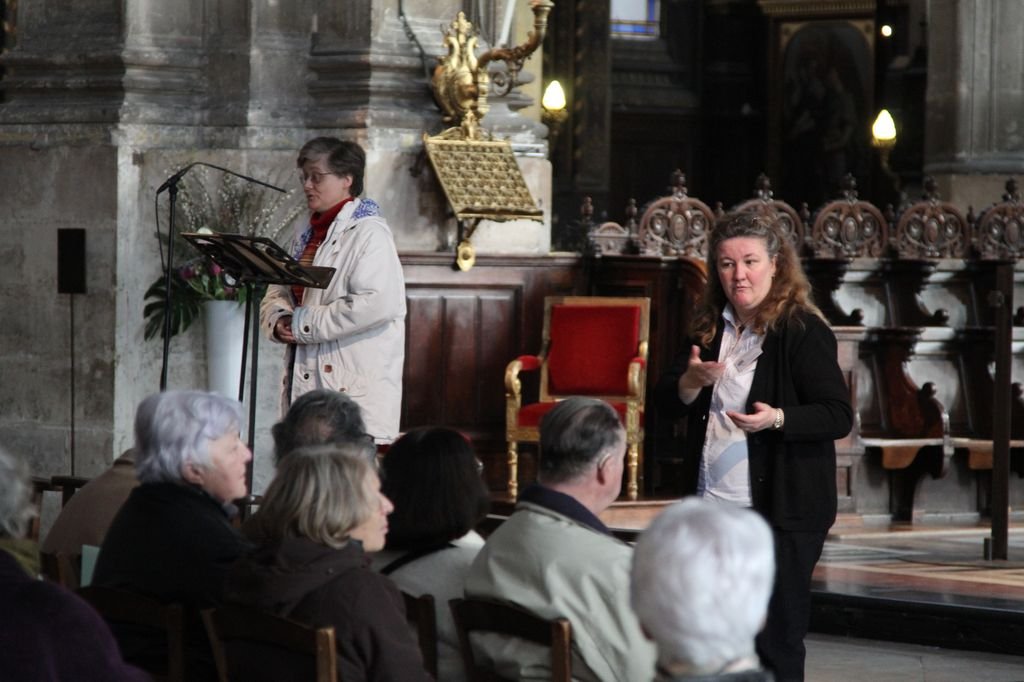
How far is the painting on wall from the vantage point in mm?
18328

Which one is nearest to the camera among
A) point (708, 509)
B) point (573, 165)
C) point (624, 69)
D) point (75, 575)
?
point (708, 509)

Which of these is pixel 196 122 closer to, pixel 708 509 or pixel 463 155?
pixel 463 155

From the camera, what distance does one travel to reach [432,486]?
383 centimetres

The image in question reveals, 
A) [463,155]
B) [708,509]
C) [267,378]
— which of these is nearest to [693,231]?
[463,155]

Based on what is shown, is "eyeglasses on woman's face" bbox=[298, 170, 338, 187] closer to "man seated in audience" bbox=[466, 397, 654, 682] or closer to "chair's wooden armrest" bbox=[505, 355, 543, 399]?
"chair's wooden armrest" bbox=[505, 355, 543, 399]

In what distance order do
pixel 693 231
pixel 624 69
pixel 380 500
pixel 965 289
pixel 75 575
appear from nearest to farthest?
1. pixel 380 500
2. pixel 75 575
3. pixel 693 231
4. pixel 965 289
5. pixel 624 69

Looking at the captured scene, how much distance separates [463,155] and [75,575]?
4586mm

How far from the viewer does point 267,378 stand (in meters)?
8.47

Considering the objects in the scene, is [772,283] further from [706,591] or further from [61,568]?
[706,591]

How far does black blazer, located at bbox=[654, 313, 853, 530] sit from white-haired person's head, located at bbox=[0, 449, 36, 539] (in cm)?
164

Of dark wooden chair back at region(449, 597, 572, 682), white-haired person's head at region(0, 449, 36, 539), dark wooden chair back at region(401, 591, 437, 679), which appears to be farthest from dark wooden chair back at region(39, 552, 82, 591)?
dark wooden chair back at region(449, 597, 572, 682)

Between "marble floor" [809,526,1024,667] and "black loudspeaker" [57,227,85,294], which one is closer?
"marble floor" [809,526,1024,667]

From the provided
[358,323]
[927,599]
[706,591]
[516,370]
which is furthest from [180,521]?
[516,370]

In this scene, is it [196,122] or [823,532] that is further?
[196,122]
